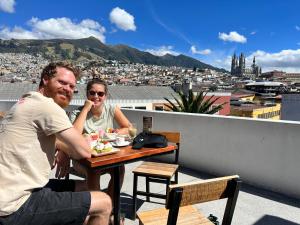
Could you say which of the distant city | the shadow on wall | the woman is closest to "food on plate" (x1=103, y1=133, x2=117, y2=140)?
the woman

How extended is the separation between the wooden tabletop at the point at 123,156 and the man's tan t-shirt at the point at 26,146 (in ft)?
1.61

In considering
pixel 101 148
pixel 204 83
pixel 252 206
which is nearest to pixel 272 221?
pixel 252 206

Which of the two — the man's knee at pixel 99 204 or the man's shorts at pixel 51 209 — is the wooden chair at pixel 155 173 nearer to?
the man's knee at pixel 99 204

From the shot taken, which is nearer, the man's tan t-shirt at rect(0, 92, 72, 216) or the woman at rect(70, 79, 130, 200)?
the man's tan t-shirt at rect(0, 92, 72, 216)

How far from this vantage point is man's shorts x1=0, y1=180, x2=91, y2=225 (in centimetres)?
179

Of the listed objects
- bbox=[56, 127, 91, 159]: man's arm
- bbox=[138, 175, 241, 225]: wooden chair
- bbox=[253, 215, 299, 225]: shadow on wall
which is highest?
bbox=[56, 127, 91, 159]: man's arm

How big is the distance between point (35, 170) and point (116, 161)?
77 centimetres

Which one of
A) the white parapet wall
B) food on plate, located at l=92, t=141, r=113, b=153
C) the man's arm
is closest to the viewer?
the man's arm

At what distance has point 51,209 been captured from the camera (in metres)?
1.87

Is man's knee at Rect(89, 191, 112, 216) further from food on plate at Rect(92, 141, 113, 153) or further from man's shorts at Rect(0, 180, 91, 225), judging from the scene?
food on plate at Rect(92, 141, 113, 153)

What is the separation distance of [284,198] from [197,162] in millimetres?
1540

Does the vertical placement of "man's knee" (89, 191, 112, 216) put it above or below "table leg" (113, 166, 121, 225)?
above

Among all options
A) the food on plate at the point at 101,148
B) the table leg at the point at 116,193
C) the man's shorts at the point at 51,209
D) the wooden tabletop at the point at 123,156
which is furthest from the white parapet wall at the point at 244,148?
the man's shorts at the point at 51,209

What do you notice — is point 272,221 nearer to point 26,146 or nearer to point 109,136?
point 109,136
